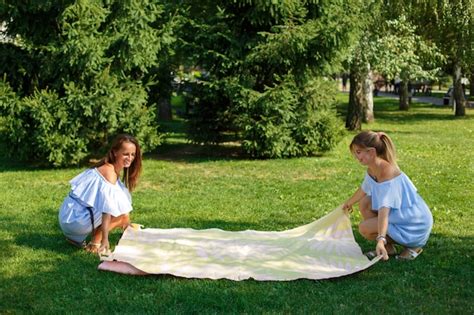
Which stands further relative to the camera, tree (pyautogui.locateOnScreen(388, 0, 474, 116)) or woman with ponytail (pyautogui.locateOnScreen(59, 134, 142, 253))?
tree (pyautogui.locateOnScreen(388, 0, 474, 116))

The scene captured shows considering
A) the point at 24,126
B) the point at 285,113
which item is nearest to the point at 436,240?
the point at 285,113

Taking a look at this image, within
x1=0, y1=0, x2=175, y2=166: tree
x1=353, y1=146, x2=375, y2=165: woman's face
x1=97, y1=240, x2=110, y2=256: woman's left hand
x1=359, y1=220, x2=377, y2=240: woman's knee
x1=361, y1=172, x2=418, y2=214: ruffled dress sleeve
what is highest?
x1=0, y1=0, x2=175, y2=166: tree

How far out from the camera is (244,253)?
5988 mm

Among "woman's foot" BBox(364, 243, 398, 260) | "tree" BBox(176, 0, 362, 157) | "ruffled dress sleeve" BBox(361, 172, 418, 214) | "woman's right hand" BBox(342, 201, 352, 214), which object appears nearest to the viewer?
"ruffled dress sleeve" BBox(361, 172, 418, 214)

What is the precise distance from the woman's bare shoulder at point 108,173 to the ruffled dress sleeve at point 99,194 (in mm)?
30

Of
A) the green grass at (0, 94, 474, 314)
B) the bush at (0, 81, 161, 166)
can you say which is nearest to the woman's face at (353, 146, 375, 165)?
the green grass at (0, 94, 474, 314)

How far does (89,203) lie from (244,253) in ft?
5.25

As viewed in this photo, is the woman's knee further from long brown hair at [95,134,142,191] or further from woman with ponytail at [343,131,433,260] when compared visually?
long brown hair at [95,134,142,191]

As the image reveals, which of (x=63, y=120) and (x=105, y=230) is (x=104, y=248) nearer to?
(x=105, y=230)

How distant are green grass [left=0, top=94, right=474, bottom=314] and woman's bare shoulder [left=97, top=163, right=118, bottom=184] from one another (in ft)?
2.62

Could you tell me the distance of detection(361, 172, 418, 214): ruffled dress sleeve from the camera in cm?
556

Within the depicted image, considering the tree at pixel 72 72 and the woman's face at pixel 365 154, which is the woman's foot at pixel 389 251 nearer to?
the woman's face at pixel 365 154

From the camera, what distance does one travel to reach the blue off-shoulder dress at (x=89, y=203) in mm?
5973

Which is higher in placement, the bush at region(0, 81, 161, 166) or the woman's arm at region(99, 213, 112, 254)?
the bush at region(0, 81, 161, 166)
